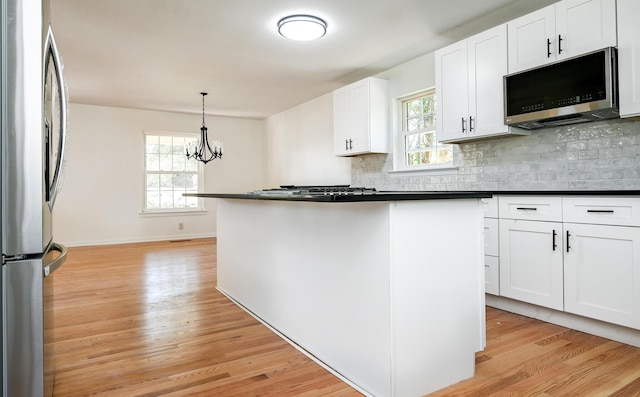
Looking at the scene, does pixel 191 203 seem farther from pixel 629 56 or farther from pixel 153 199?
pixel 629 56

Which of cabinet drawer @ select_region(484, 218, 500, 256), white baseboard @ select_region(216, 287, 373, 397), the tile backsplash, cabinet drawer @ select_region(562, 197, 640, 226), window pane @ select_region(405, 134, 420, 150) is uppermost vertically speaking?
window pane @ select_region(405, 134, 420, 150)

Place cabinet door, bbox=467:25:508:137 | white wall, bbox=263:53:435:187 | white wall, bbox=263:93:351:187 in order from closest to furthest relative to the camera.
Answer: cabinet door, bbox=467:25:508:137 → white wall, bbox=263:53:435:187 → white wall, bbox=263:93:351:187

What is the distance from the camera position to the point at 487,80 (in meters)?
3.28

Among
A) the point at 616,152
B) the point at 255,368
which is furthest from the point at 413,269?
the point at 616,152

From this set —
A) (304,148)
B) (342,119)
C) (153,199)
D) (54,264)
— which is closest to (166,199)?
(153,199)

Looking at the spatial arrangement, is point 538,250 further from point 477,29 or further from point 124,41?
point 124,41

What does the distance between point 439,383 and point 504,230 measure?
5.17 feet

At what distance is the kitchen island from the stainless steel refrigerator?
37.4 inches

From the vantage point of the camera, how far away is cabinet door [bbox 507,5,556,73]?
281 centimetres

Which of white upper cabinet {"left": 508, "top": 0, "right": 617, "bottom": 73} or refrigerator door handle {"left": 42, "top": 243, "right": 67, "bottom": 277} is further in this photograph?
white upper cabinet {"left": 508, "top": 0, "right": 617, "bottom": 73}

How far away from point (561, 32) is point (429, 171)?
188 cm

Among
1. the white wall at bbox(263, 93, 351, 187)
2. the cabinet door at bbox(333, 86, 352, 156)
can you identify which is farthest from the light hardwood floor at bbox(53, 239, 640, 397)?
the white wall at bbox(263, 93, 351, 187)

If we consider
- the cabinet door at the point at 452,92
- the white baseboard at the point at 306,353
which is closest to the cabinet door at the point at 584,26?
the cabinet door at the point at 452,92

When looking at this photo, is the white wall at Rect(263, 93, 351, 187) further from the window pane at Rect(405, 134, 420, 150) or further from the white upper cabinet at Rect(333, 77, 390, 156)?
the window pane at Rect(405, 134, 420, 150)
